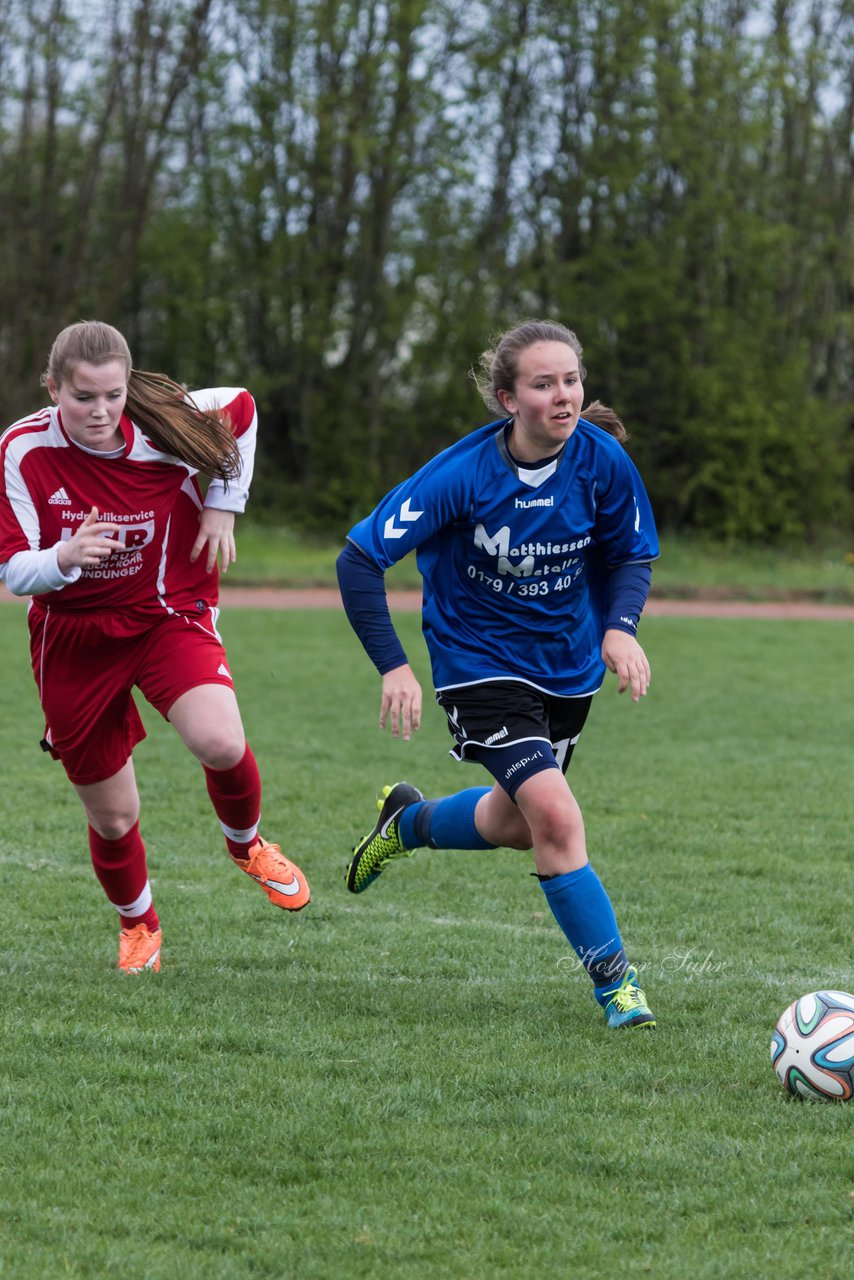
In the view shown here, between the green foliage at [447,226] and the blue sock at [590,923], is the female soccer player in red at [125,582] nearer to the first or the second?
the blue sock at [590,923]

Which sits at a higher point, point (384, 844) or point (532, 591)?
point (532, 591)

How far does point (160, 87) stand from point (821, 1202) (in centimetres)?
2124

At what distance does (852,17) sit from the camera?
911 inches

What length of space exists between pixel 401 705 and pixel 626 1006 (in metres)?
0.93

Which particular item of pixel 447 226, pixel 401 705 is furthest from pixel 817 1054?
pixel 447 226

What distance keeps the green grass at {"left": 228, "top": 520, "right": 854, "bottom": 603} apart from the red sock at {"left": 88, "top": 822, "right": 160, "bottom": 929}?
43.1ft

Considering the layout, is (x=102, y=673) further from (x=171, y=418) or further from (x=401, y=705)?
(x=401, y=705)

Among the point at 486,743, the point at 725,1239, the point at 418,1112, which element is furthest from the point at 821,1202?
the point at 486,743

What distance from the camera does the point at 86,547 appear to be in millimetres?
3777

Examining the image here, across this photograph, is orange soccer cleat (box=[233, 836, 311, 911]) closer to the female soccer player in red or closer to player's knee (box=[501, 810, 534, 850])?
the female soccer player in red

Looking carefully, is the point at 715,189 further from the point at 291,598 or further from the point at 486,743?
the point at 486,743

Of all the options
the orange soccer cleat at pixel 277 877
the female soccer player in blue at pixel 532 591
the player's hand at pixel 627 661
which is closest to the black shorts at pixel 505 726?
the female soccer player in blue at pixel 532 591

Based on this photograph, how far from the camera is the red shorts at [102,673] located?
4184 millimetres

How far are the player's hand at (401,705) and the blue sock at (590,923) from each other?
55cm
